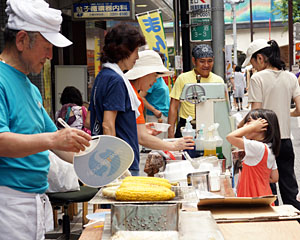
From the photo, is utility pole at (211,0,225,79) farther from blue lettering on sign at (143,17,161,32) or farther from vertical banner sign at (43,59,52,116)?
vertical banner sign at (43,59,52,116)

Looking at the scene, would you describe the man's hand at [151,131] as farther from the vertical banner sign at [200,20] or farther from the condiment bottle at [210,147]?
the vertical banner sign at [200,20]

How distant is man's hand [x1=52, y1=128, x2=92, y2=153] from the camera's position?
2252 mm

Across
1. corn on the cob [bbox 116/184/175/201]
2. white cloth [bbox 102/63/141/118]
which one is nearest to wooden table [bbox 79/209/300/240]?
corn on the cob [bbox 116/184/175/201]

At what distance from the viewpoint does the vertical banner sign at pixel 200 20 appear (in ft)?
26.7

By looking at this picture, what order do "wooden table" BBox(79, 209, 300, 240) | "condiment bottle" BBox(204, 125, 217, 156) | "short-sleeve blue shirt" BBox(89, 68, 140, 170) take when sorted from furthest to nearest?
1. "condiment bottle" BBox(204, 125, 217, 156)
2. "short-sleeve blue shirt" BBox(89, 68, 140, 170)
3. "wooden table" BBox(79, 209, 300, 240)

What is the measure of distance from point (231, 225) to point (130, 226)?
2.05ft

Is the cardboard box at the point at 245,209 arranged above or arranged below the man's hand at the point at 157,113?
below

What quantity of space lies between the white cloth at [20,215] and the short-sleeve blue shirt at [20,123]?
4 centimetres

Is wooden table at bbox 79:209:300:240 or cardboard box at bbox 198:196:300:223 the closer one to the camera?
wooden table at bbox 79:209:300:240

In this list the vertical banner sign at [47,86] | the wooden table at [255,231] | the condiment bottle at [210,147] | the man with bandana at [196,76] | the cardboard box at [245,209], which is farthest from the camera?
the vertical banner sign at [47,86]

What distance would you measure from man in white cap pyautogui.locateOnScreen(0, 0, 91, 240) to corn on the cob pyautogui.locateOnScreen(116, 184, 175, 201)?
459mm

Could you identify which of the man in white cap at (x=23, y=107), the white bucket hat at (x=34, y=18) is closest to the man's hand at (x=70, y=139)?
the man in white cap at (x=23, y=107)

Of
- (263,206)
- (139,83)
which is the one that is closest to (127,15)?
(139,83)

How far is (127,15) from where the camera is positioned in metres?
10.8
